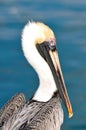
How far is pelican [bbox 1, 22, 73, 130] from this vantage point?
3384 centimetres

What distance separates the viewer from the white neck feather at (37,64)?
34.2 m

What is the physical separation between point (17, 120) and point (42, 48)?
63.3 inches

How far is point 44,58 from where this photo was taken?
3459cm

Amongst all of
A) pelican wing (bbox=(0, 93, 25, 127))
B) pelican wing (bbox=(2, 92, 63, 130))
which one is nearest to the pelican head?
pelican wing (bbox=(2, 92, 63, 130))

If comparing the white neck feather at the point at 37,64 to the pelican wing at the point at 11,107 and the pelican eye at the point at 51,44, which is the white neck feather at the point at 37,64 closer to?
the pelican eye at the point at 51,44

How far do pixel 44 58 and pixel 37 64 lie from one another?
37cm

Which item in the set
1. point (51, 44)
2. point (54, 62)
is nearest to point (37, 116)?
point (54, 62)

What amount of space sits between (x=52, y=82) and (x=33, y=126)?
120 cm

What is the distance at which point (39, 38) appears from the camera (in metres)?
34.4

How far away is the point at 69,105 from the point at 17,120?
5.15ft

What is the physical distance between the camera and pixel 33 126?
3344 centimetres

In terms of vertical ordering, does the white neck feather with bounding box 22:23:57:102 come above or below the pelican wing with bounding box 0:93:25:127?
above

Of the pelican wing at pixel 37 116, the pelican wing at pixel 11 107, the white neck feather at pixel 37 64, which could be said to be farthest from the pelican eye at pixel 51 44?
the pelican wing at pixel 11 107

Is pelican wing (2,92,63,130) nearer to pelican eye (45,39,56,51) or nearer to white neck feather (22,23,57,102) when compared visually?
white neck feather (22,23,57,102)
